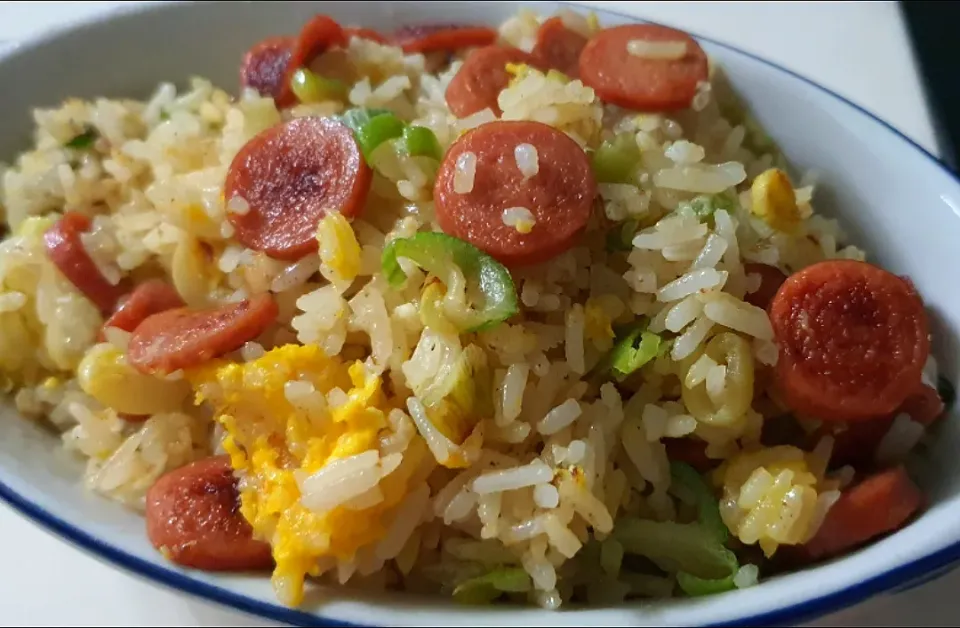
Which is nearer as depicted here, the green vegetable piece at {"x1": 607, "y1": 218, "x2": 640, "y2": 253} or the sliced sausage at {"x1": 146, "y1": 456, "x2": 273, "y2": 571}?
the sliced sausage at {"x1": 146, "y1": 456, "x2": 273, "y2": 571}

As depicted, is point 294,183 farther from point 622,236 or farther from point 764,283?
point 764,283

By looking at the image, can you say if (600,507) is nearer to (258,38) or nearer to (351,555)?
(351,555)

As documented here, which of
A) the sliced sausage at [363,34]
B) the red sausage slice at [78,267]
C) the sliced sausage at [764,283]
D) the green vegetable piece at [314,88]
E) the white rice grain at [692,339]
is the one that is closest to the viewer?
the white rice grain at [692,339]

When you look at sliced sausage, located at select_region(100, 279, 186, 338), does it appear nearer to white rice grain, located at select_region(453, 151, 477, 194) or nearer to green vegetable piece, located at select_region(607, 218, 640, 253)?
white rice grain, located at select_region(453, 151, 477, 194)

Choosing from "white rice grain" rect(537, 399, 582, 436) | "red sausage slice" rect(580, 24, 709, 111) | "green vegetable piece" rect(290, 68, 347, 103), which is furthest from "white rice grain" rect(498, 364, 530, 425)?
"green vegetable piece" rect(290, 68, 347, 103)

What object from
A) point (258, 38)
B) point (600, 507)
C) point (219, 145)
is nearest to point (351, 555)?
point (600, 507)

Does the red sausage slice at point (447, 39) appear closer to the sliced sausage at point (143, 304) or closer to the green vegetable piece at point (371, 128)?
the green vegetable piece at point (371, 128)

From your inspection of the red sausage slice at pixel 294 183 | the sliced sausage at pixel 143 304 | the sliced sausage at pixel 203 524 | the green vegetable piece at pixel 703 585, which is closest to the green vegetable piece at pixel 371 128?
the red sausage slice at pixel 294 183

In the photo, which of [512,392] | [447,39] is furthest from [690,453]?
[447,39]
